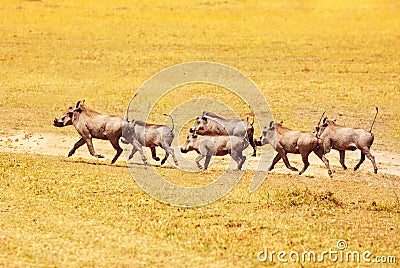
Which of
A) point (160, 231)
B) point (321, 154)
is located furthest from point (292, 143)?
point (160, 231)

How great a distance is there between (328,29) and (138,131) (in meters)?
23.7

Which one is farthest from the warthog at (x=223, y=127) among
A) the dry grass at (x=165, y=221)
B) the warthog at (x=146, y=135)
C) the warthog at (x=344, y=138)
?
the dry grass at (x=165, y=221)

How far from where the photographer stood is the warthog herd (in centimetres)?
1453

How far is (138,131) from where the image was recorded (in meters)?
14.6

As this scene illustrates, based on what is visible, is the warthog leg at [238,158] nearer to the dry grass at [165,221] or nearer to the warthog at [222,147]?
the warthog at [222,147]

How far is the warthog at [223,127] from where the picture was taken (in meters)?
15.1

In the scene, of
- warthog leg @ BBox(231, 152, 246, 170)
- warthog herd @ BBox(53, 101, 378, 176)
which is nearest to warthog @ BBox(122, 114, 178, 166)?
warthog herd @ BBox(53, 101, 378, 176)

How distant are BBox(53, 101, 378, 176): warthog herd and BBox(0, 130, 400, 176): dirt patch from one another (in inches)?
20.2

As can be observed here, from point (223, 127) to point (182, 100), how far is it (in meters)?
7.37

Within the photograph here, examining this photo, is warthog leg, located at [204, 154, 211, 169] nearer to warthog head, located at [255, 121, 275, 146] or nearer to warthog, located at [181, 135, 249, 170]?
warthog, located at [181, 135, 249, 170]

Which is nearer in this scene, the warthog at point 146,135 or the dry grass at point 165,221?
the dry grass at point 165,221

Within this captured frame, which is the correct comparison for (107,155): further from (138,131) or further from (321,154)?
(321,154)

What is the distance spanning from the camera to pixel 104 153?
16.9 meters

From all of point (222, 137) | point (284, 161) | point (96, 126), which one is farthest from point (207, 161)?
point (96, 126)
